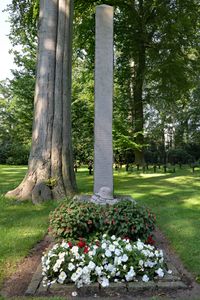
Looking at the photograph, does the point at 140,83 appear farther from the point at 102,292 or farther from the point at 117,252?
the point at 102,292

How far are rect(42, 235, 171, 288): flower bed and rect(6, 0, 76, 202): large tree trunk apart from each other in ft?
14.0

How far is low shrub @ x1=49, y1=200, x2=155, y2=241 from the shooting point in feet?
13.9

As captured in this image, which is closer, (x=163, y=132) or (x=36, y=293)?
(x=36, y=293)

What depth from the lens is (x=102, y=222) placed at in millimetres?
4293

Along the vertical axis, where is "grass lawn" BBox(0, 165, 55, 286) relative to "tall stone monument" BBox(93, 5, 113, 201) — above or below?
below

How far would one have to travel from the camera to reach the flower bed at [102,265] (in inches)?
128

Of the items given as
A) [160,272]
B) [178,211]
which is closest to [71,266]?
[160,272]

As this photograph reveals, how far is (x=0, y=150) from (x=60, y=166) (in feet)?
67.9

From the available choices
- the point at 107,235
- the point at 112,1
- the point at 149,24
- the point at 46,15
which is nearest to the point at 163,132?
the point at 149,24

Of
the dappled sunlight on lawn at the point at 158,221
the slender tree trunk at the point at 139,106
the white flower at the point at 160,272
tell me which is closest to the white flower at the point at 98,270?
the white flower at the point at 160,272

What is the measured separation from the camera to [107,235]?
4.06m

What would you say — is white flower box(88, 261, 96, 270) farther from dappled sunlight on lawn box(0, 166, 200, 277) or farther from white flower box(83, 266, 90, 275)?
dappled sunlight on lawn box(0, 166, 200, 277)

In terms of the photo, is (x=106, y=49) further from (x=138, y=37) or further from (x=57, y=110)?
(x=138, y=37)

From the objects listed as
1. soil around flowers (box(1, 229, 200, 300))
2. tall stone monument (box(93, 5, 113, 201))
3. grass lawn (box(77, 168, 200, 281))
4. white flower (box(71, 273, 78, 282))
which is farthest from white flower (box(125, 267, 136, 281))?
tall stone monument (box(93, 5, 113, 201))
